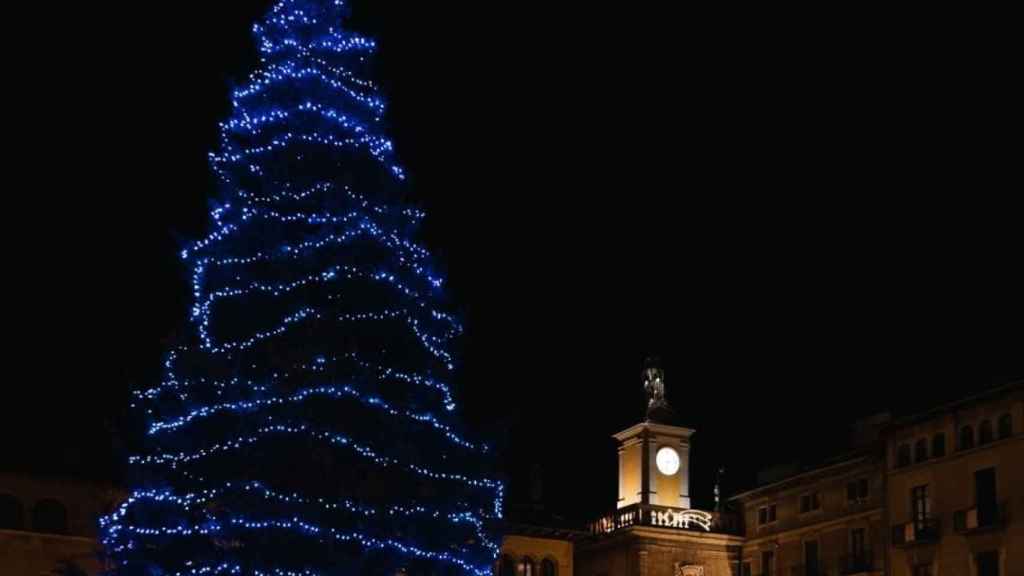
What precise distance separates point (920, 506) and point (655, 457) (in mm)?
14284

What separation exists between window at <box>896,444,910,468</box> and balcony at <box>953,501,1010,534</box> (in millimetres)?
3032

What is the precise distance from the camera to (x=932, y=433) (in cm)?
4569

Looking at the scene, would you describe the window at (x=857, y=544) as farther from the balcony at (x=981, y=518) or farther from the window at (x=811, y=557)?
the balcony at (x=981, y=518)

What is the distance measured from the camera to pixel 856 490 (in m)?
49.9

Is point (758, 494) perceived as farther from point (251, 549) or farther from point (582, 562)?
point (251, 549)

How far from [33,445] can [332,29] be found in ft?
77.1

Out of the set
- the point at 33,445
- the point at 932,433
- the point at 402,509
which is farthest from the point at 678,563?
the point at 402,509

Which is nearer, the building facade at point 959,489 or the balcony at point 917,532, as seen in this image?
the building facade at point 959,489

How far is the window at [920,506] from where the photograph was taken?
149 ft

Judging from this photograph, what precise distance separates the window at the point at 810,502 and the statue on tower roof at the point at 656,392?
7.85 metres

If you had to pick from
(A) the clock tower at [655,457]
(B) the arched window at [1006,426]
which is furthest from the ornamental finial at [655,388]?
(B) the arched window at [1006,426]

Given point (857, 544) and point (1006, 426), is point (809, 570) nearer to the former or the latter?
point (857, 544)

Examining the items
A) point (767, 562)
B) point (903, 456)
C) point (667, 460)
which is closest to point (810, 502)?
point (767, 562)

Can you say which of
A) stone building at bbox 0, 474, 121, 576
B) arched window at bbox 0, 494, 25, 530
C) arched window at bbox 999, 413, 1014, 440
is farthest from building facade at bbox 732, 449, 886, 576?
arched window at bbox 0, 494, 25, 530
